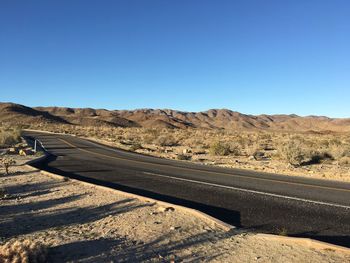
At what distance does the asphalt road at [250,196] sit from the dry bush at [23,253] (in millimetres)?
4286

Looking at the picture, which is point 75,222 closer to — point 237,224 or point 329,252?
point 237,224

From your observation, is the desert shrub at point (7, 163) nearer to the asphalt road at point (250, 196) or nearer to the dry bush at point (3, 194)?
the asphalt road at point (250, 196)

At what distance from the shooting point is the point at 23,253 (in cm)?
594

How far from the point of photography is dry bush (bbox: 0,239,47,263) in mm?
5867

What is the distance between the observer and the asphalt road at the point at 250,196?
8.63 metres

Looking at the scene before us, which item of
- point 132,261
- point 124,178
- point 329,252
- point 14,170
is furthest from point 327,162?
point 132,261

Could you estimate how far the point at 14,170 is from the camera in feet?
60.6

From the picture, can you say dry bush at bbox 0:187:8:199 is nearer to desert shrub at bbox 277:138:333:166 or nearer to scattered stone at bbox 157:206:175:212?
scattered stone at bbox 157:206:175:212

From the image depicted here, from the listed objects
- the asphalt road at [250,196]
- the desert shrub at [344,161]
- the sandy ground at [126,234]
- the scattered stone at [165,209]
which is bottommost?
the sandy ground at [126,234]

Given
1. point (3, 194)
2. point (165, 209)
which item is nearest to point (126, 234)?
point (165, 209)

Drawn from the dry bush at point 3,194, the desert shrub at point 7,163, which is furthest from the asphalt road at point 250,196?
the dry bush at point 3,194

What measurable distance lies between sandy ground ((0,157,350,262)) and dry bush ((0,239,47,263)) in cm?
28

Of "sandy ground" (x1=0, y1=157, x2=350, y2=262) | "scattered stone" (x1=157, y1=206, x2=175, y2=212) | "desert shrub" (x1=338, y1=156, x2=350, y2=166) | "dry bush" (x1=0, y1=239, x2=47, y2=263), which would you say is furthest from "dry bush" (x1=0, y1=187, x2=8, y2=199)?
→ "desert shrub" (x1=338, y1=156, x2=350, y2=166)

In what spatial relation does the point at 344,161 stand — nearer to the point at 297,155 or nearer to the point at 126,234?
the point at 297,155
